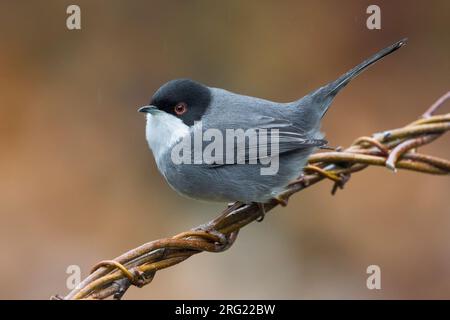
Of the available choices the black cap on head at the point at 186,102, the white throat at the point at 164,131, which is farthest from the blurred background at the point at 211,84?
the black cap on head at the point at 186,102

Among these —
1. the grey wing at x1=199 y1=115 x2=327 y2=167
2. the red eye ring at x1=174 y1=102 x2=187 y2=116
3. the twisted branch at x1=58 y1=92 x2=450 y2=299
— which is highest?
the red eye ring at x1=174 y1=102 x2=187 y2=116

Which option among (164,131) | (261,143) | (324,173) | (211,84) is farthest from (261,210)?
(211,84)

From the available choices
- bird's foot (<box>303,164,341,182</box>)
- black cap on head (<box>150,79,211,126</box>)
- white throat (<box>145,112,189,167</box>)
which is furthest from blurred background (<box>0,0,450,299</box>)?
bird's foot (<box>303,164,341,182</box>)

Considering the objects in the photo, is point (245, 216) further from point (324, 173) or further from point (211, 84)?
point (211, 84)

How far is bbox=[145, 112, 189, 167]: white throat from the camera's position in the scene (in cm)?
379

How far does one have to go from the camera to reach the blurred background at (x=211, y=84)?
18.4 feet

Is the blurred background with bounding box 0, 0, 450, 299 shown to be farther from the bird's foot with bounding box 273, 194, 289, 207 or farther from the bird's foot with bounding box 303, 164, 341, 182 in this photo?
Answer: the bird's foot with bounding box 303, 164, 341, 182

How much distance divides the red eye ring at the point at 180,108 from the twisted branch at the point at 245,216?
89 cm

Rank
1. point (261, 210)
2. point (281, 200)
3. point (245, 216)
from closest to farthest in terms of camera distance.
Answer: point (245, 216), point (261, 210), point (281, 200)

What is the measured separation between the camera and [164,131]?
3822 millimetres

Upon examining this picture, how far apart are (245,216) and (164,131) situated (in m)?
1.02

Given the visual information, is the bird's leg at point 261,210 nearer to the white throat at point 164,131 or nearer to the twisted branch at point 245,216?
the twisted branch at point 245,216
